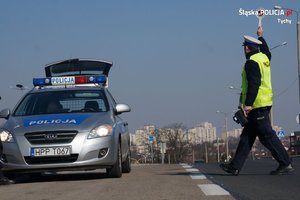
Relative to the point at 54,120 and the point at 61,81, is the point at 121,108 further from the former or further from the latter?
the point at 61,81

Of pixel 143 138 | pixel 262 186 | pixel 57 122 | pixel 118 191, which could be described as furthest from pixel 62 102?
pixel 143 138

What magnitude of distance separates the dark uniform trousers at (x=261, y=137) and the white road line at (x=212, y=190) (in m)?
1.99

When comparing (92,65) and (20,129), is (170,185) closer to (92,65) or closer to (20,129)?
(20,129)

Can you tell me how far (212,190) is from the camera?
7301 millimetres

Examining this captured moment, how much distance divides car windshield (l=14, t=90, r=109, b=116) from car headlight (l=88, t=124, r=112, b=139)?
35.2 inches

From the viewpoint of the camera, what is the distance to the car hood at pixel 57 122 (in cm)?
965

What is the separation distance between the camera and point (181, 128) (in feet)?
338

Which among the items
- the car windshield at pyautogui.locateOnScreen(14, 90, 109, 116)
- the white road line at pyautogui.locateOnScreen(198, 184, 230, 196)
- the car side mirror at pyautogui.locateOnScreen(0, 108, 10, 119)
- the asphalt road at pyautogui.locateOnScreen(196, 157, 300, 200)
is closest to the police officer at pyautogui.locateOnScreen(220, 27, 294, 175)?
the asphalt road at pyautogui.locateOnScreen(196, 157, 300, 200)

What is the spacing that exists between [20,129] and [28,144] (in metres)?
0.29

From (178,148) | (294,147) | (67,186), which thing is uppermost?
(67,186)

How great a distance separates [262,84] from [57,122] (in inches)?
126

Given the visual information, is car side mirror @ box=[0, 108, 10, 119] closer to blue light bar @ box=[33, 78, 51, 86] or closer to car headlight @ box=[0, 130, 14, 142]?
car headlight @ box=[0, 130, 14, 142]

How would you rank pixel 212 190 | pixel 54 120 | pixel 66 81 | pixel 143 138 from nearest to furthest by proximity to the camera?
1. pixel 212 190
2. pixel 54 120
3. pixel 66 81
4. pixel 143 138

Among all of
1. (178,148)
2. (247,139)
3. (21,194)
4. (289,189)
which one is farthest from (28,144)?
(178,148)
